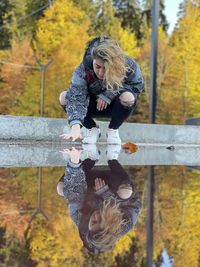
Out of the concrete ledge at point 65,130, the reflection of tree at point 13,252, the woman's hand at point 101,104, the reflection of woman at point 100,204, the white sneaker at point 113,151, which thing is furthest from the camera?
the concrete ledge at point 65,130

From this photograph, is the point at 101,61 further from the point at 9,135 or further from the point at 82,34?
the point at 82,34

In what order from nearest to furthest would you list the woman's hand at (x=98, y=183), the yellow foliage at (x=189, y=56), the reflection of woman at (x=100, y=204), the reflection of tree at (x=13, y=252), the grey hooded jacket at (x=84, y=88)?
the reflection of tree at (x=13, y=252)
the reflection of woman at (x=100, y=204)
the woman's hand at (x=98, y=183)
the grey hooded jacket at (x=84, y=88)
the yellow foliage at (x=189, y=56)

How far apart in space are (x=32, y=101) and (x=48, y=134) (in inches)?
270

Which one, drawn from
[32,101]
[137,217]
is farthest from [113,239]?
[32,101]

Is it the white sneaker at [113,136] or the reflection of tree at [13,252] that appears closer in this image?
the reflection of tree at [13,252]

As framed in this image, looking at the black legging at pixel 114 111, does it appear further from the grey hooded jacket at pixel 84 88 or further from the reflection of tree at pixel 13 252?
the reflection of tree at pixel 13 252

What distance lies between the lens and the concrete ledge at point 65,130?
2.77 meters

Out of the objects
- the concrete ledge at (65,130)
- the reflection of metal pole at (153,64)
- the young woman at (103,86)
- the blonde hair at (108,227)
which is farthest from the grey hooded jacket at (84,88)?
the reflection of metal pole at (153,64)

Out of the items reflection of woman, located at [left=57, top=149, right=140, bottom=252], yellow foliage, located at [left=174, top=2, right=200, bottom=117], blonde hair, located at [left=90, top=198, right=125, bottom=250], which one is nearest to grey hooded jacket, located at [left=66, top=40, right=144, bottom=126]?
reflection of woman, located at [left=57, top=149, right=140, bottom=252]

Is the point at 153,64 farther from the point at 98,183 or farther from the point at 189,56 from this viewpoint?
the point at 189,56

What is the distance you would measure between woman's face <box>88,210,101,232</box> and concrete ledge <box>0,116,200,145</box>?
199 cm

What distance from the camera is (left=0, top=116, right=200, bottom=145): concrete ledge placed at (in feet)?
9.07

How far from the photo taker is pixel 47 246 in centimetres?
62

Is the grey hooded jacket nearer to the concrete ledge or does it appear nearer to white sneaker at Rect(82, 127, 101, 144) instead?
white sneaker at Rect(82, 127, 101, 144)
